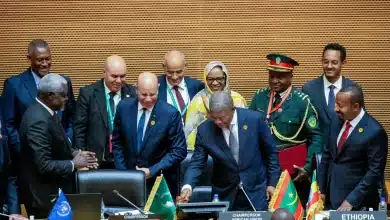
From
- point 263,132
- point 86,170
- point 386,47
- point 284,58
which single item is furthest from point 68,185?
point 386,47

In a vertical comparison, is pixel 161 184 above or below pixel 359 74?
below

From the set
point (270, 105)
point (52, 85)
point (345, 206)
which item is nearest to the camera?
point (345, 206)

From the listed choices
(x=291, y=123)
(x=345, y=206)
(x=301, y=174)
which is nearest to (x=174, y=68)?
(x=291, y=123)

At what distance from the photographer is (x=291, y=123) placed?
31.4 feet

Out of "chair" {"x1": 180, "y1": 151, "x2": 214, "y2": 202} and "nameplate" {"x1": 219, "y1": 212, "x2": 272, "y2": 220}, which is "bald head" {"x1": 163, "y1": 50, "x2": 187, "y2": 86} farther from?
"nameplate" {"x1": 219, "y1": 212, "x2": 272, "y2": 220}

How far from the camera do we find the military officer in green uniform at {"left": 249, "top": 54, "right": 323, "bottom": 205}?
31.1 ft

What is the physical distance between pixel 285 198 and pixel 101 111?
232 cm

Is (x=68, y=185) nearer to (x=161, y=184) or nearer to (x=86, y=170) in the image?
(x=86, y=170)

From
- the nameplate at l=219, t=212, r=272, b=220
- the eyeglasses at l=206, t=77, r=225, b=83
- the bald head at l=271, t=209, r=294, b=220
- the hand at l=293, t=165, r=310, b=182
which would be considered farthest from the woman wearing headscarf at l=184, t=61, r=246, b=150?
the bald head at l=271, t=209, r=294, b=220

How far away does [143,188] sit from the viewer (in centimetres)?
849

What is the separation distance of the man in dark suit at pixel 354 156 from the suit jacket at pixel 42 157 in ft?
6.78

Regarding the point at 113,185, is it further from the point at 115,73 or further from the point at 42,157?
the point at 115,73

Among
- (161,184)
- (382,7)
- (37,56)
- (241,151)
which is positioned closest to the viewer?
(161,184)

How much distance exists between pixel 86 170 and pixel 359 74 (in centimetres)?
369
